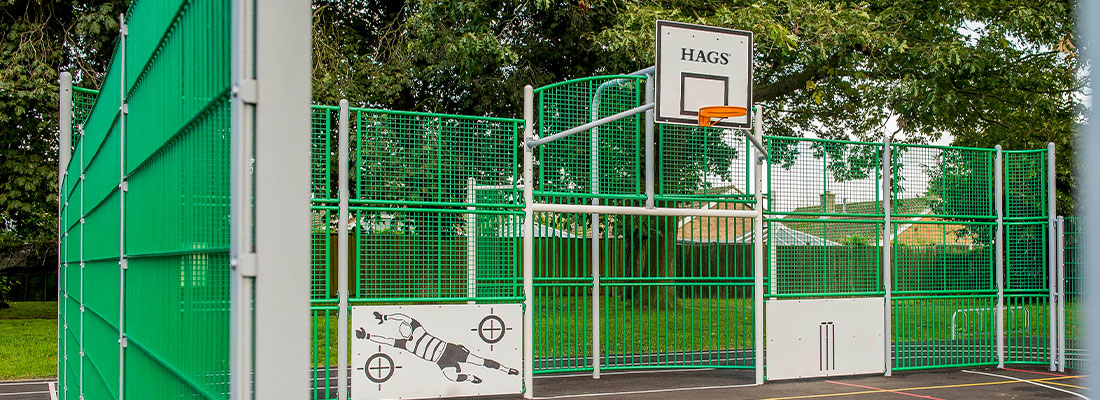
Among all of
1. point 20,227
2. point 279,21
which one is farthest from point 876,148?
point 20,227

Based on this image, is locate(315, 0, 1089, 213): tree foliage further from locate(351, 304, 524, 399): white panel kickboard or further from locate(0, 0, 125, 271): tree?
locate(351, 304, 524, 399): white panel kickboard

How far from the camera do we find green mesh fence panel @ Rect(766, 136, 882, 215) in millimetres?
13609

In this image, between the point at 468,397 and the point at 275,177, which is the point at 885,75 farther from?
the point at 275,177

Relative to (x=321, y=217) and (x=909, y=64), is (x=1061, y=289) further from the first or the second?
(x=321, y=217)

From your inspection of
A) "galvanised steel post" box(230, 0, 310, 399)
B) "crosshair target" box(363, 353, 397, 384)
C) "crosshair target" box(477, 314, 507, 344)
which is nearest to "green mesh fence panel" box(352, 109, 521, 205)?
"crosshair target" box(477, 314, 507, 344)

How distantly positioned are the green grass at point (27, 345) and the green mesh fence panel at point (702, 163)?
933 centimetres

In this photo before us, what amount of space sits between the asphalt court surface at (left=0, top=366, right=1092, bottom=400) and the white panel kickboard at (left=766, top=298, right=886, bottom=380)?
0.21 meters

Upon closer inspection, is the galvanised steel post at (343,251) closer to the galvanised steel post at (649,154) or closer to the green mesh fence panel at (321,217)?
the green mesh fence panel at (321,217)

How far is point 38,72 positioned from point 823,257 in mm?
12962

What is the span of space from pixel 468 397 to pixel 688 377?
3.83m

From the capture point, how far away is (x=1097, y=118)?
800 mm

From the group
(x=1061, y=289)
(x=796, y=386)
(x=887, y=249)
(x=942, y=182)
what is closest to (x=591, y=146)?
(x=796, y=386)

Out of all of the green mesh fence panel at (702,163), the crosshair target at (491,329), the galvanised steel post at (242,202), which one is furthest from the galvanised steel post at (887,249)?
the galvanised steel post at (242,202)

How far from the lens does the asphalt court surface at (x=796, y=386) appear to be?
40.4 ft
